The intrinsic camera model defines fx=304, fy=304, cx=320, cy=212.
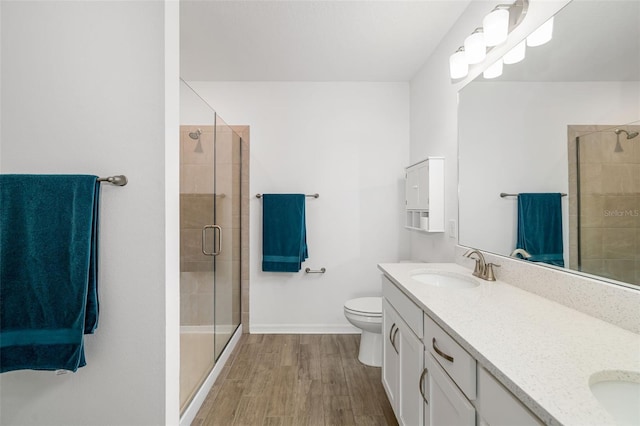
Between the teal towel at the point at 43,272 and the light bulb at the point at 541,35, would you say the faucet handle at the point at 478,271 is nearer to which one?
the light bulb at the point at 541,35

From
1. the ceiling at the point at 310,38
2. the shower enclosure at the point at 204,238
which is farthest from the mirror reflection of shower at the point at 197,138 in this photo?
the ceiling at the point at 310,38

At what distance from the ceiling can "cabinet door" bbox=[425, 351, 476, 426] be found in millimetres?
1973

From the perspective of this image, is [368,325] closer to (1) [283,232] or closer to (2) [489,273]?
(2) [489,273]

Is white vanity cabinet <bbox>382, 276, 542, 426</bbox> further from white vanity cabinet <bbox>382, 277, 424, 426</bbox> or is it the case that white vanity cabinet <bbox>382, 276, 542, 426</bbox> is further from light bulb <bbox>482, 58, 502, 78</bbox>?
light bulb <bbox>482, 58, 502, 78</bbox>

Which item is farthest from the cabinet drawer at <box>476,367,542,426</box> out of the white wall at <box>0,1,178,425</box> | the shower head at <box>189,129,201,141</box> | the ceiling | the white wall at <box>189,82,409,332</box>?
the white wall at <box>189,82,409,332</box>

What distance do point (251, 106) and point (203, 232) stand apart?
1.43 m

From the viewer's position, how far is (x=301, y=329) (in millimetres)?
2893

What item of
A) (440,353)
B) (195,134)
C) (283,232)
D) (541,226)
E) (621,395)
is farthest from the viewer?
(283,232)

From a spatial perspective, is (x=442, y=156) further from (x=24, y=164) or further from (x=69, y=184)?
(x=24, y=164)

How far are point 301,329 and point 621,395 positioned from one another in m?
2.48

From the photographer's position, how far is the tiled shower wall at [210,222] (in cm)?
178

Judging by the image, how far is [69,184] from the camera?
1065mm

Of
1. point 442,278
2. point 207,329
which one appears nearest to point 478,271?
point 442,278

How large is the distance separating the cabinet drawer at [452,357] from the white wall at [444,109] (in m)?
1.08
